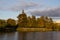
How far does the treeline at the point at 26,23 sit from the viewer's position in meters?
17.1

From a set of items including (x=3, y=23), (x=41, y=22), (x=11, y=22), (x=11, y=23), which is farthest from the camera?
(x=41, y=22)

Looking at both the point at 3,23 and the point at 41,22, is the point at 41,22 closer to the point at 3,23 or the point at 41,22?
the point at 41,22

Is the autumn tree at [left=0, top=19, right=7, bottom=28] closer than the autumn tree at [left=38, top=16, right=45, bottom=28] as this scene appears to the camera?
Yes

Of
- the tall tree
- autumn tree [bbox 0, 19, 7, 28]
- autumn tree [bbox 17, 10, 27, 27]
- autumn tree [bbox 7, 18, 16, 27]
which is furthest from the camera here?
the tall tree

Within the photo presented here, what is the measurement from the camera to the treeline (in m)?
17.1

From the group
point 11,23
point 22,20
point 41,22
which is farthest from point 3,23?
point 41,22

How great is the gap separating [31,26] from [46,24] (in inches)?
81.4

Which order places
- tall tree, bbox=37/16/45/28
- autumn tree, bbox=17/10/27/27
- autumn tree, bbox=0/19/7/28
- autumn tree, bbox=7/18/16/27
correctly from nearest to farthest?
autumn tree, bbox=0/19/7/28, autumn tree, bbox=7/18/16/27, autumn tree, bbox=17/10/27/27, tall tree, bbox=37/16/45/28

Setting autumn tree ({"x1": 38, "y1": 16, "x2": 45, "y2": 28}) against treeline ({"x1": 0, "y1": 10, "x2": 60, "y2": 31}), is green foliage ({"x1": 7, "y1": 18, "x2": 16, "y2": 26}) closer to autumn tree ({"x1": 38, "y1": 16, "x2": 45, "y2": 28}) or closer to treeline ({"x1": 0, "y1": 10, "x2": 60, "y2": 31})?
treeline ({"x1": 0, "y1": 10, "x2": 60, "y2": 31})

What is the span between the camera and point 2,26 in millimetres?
17188

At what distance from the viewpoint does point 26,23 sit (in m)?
17.9

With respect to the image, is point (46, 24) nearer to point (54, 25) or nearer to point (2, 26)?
Answer: point (54, 25)

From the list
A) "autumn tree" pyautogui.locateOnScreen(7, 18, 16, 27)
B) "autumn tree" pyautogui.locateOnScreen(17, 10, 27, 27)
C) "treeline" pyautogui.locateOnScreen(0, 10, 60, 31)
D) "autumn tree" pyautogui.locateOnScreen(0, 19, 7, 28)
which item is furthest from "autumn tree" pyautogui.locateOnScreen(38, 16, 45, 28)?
"autumn tree" pyautogui.locateOnScreen(0, 19, 7, 28)

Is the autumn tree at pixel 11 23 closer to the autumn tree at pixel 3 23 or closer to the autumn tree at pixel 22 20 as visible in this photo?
the autumn tree at pixel 3 23
